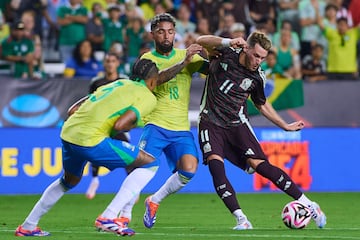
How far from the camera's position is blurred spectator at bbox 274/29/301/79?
70.8 ft

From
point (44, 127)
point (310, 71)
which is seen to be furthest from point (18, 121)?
point (310, 71)

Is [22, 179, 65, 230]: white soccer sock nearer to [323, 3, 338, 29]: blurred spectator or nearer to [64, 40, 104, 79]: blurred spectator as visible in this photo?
[64, 40, 104, 79]: blurred spectator

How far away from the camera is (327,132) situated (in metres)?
19.6

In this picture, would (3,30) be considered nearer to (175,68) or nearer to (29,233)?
(175,68)

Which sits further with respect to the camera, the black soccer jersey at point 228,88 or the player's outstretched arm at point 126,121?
the black soccer jersey at point 228,88

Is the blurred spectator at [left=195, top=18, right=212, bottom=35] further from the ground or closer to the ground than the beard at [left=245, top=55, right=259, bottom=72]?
closer to the ground

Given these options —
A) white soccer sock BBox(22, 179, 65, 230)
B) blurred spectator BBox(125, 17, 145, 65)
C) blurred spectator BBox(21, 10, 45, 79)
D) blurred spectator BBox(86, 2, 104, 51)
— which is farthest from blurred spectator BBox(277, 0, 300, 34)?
white soccer sock BBox(22, 179, 65, 230)

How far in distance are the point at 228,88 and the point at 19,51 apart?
8786 millimetres

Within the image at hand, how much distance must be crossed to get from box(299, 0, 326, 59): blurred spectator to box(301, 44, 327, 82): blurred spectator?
0.39 m

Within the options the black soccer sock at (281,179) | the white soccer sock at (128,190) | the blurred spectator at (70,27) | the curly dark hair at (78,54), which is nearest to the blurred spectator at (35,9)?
the blurred spectator at (70,27)

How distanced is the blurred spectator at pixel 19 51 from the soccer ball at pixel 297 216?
941 centimetres

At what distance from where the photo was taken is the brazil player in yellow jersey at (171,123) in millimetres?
12266

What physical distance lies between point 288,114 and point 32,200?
5219 mm

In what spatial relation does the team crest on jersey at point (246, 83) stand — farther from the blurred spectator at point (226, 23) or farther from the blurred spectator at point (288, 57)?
the blurred spectator at point (226, 23)
